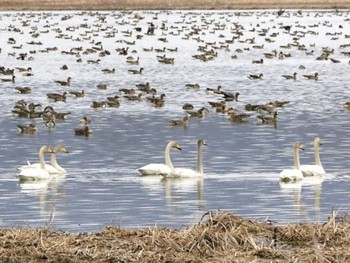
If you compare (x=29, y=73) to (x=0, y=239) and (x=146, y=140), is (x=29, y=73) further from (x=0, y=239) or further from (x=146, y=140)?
(x=0, y=239)

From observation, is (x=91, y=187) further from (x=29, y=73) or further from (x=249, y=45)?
(x=249, y=45)

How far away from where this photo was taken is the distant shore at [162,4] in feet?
320

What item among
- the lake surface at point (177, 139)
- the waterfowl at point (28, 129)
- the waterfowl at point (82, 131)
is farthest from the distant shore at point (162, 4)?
the waterfowl at point (82, 131)

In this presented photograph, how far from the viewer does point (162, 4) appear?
103m

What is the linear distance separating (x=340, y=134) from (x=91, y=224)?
13.2 metres

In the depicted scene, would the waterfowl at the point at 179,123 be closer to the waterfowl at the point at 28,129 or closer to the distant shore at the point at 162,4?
the waterfowl at the point at 28,129

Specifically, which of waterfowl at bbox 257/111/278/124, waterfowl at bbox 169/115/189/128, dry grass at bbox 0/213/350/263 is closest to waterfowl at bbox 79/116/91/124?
waterfowl at bbox 169/115/189/128

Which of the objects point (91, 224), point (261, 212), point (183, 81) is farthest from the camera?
point (183, 81)

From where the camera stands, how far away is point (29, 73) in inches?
1773

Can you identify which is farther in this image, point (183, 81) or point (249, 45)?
point (249, 45)

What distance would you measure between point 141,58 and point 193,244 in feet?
154

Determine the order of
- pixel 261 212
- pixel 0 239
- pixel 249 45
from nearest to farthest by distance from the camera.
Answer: pixel 0 239
pixel 261 212
pixel 249 45

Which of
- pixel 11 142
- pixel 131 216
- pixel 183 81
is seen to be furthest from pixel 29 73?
pixel 131 216

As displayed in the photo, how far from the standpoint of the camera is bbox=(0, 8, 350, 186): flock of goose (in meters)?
19.9
